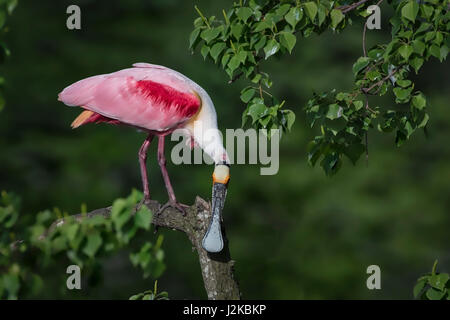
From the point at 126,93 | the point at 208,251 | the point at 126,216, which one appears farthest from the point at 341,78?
the point at 126,216

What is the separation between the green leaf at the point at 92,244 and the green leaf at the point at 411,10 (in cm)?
183

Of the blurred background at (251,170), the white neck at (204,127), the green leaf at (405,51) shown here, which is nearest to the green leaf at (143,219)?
the green leaf at (405,51)

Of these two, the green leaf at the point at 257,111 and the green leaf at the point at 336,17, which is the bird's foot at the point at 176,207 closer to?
the green leaf at the point at 257,111

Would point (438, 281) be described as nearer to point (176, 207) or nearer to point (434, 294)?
point (434, 294)

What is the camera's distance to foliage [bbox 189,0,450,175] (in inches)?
165

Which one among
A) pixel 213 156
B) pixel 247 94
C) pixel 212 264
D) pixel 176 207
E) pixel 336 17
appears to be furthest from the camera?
pixel 213 156

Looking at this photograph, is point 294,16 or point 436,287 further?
point 436,287

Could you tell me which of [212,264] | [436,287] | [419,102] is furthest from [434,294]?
[212,264]

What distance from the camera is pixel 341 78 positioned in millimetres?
12250

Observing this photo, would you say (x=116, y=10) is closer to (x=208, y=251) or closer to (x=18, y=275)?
(x=208, y=251)

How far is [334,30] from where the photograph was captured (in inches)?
174

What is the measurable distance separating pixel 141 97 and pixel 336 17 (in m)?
1.49

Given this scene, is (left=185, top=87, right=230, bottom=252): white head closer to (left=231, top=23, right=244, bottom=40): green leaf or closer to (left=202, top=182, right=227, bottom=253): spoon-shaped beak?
(left=202, top=182, right=227, bottom=253): spoon-shaped beak

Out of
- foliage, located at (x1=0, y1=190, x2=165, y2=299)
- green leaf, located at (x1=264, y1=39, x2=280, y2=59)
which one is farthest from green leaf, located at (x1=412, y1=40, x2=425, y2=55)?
foliage, located at (x1=0, y1=190, x2=165, y2=299)
